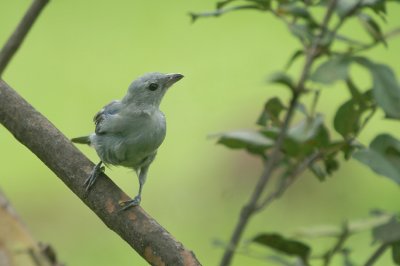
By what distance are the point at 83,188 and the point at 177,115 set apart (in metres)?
3.57

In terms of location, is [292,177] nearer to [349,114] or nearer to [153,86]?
[349,114]

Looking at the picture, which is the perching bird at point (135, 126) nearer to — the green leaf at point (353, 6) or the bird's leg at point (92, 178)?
the bird's leg at point (92, 178)

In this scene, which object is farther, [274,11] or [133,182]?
[133,182]

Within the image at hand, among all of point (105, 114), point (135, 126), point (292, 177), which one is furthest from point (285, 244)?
point (105, 114)

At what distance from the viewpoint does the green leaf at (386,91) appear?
1482mm

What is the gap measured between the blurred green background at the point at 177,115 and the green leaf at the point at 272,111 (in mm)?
2675

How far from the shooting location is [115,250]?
15.5 feet

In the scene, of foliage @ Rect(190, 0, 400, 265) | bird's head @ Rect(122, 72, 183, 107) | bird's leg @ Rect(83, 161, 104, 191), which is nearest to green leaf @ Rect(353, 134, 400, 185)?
foliage @ Rect(190, 0, 400, 265)

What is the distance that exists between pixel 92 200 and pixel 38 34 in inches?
186

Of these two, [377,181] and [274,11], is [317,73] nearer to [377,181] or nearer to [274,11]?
[274,11]

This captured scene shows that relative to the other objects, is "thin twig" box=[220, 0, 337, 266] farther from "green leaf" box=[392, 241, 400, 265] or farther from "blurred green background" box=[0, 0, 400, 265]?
"blurred green background" box=[0, 0, 400, 265]

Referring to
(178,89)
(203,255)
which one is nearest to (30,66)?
(178,89)

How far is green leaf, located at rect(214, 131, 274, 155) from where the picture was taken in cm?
170

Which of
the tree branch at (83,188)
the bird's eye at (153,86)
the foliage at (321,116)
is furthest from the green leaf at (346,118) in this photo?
the bird's eye at (153,86)
